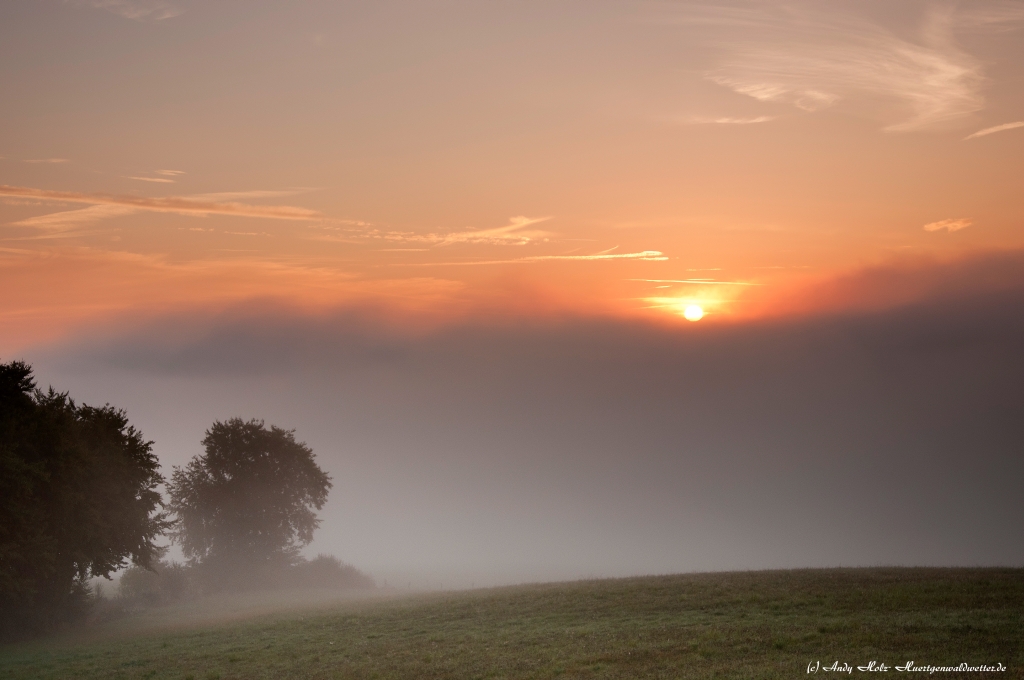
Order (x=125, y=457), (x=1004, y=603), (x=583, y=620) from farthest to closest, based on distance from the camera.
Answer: (x=125, y=457)
(x=583, y=620)
(x=1004, y=603)

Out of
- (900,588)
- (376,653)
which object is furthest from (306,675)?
(900,588)

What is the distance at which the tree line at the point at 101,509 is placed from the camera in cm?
3956

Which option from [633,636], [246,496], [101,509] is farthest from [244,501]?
[633,636]

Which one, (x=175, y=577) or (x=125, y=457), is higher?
(x=125, y=457)

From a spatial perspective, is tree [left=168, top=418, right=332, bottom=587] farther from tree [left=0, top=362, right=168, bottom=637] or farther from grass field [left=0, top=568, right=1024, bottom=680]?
grass field [left=0, top=568, right=1024, bottom=680]

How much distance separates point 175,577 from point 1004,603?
70.2m

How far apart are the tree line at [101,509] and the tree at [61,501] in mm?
69

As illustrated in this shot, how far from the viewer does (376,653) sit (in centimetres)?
2742

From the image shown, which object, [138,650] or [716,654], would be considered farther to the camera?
[138,650]

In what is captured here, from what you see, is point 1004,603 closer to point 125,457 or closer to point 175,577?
point 125,457

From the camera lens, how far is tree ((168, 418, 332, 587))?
78.2 m

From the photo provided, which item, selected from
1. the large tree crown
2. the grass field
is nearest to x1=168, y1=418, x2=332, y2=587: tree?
the large tree crown

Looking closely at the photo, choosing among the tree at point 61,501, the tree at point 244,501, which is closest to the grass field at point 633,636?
the tree at point 61,501

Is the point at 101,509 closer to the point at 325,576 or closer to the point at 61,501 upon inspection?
the point at 61,501
